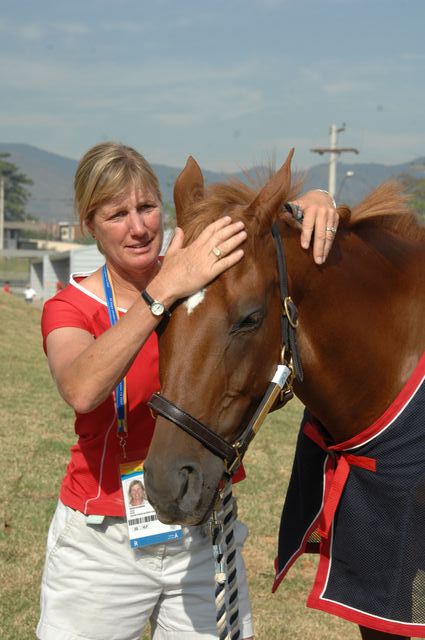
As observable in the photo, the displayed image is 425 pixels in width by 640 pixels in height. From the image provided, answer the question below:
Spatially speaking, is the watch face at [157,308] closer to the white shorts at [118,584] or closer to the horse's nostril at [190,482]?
the horse's nostril at [190,482]

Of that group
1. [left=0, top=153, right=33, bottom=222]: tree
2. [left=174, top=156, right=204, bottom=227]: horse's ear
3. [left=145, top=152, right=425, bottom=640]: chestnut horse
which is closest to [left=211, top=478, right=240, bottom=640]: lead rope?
[left=145, top=152, right=425, bottom=640]: chestnut horse

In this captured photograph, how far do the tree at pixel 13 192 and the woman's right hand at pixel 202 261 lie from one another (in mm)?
145103

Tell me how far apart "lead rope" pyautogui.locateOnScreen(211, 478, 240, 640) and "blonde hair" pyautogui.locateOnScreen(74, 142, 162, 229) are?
44.3 inches

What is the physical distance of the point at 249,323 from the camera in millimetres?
2395

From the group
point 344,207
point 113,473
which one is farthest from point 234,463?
point 344,207

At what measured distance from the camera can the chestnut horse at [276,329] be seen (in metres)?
2.34

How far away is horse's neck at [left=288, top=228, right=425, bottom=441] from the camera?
2648mm

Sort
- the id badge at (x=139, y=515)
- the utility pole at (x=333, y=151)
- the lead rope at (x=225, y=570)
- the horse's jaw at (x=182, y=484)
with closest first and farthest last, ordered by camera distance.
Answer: the horse's jaw at (x=182, y=484), the lead rope at (x=225, y=570), the id badge at (x=139, y=515), the utility pole at (x=333, y=151)

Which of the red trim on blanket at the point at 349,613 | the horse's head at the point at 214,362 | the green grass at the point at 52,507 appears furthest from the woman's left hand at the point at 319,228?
the green grass at the point at 52,507

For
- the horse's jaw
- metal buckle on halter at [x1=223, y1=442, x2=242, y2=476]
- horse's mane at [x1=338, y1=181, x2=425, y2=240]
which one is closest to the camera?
the horse's jaw

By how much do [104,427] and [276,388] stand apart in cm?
77

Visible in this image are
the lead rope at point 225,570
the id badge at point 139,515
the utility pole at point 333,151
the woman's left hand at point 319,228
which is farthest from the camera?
the utility pole at point 333,151

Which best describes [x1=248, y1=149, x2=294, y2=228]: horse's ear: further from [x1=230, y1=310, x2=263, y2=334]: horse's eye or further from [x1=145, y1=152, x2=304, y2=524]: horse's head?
[x1=230, y1=310, x2=263, y2=334]: horse's eye

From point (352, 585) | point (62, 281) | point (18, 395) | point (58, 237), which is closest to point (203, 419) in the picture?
Result: point (352, 585)
